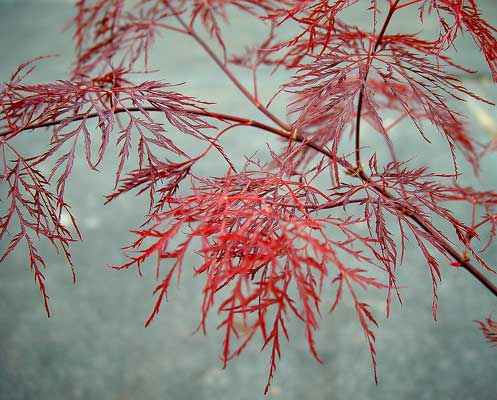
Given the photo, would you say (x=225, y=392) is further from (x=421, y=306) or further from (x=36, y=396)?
(x=421, y=306)

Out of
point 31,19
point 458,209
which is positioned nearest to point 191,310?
point 458,209

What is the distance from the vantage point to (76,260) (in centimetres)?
147

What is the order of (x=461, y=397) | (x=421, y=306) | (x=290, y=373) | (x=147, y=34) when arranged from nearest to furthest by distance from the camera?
1. (x=147, y=34)
2. (x=461, y=397)
3. (x=290, y=373)
4. (x=421, y=306)

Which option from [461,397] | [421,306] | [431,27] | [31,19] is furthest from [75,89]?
[31,19]

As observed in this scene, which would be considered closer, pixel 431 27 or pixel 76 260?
pixel 76 260

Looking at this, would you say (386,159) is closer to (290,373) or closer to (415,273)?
(415,273)

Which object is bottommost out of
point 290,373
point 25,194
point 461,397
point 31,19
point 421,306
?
point 461,397

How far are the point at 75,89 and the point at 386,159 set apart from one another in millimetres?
1337

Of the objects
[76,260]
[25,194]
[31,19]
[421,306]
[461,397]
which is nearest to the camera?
[461,397]

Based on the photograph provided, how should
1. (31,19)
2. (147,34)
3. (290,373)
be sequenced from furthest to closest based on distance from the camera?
(31,19) < (290,373) < (147,34)

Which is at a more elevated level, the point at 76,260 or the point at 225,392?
the point at 76,260

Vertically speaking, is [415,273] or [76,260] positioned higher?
[76,260]

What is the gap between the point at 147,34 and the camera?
797mm

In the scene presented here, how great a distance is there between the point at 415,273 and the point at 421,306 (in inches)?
4.5
